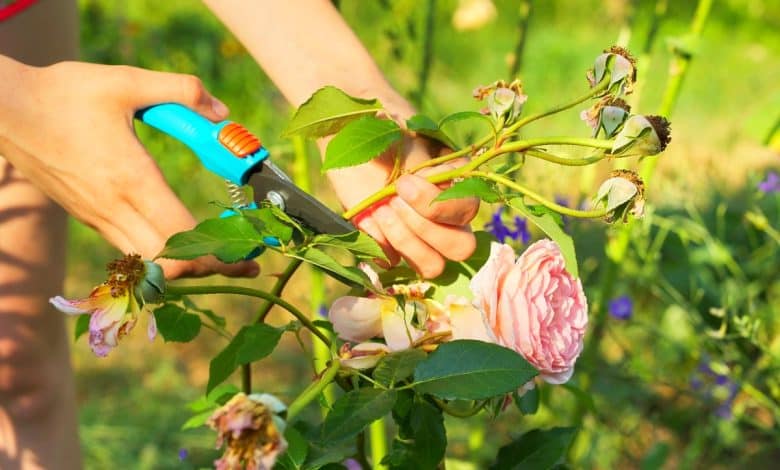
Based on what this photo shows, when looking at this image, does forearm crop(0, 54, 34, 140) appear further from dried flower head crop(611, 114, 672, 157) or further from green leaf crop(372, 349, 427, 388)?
dried flower head crop(611, 114, 672, 157)

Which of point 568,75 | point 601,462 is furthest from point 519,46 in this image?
point 568,75

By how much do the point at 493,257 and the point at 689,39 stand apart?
0.58 m

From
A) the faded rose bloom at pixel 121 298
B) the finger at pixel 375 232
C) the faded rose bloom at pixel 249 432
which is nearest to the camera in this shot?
the faded rose bloom at pixel 249 432

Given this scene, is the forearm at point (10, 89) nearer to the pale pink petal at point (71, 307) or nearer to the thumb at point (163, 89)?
the thumb at point (163, 89)

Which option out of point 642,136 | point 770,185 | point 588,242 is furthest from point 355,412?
point 588,242

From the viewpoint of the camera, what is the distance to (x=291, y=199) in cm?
83

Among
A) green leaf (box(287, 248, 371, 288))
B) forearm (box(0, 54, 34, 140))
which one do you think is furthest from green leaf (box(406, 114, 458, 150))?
forearm (box(0, 54, 34, 140))

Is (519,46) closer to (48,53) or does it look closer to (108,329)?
(48,53)

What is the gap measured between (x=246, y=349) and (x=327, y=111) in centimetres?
19

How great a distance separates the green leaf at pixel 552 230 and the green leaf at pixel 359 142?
11cm

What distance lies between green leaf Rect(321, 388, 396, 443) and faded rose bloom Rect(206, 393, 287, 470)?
0.11 metres

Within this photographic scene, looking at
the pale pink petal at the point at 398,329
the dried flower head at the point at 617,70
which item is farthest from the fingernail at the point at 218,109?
the dried flower head at the point at 617,70

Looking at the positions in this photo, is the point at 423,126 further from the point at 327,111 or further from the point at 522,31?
the point at 522,31

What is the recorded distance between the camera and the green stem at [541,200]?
66 centimetres
